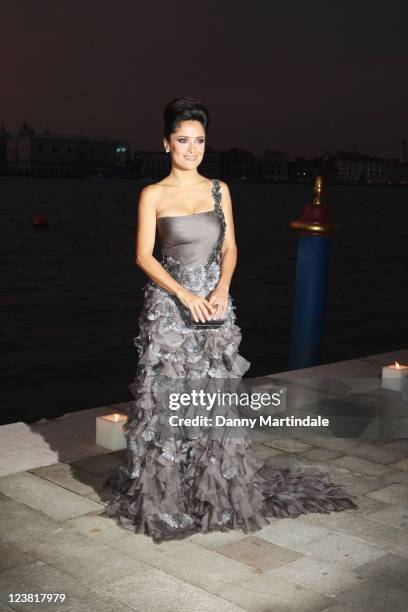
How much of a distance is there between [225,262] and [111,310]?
57.8 ft

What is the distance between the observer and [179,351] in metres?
4.76

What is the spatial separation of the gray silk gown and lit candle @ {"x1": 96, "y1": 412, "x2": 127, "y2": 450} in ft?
3.44

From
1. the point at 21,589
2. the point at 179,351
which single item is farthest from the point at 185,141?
the point at 21,589

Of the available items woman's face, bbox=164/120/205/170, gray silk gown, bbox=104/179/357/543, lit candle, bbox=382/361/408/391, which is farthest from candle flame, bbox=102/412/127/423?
lit candle, bbox=382/361/408/391

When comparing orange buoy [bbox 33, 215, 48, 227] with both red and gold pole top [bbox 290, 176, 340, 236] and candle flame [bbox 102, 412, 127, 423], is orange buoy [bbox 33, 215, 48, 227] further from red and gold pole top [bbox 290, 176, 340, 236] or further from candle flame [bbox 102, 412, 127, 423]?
candle flame [bbox 102, 412, 127, 423]

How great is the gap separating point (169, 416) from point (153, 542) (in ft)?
2.03

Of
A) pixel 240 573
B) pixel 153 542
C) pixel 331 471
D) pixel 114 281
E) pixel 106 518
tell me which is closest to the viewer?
pixel 240 573

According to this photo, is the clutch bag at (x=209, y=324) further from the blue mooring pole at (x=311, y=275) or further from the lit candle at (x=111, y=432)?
the blue mooring pole at (x=311, y=275)

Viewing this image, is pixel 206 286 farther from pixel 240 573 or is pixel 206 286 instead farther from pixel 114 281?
pixel 114 281

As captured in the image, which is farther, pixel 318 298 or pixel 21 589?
pixel 318 298

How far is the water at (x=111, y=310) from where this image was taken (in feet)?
49.9

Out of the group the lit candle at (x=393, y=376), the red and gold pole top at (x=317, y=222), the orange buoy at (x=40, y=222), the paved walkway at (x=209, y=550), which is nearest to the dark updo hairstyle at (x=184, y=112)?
the paved walkway at (x=209, y=550)

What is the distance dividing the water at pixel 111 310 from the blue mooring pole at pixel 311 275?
207 inches

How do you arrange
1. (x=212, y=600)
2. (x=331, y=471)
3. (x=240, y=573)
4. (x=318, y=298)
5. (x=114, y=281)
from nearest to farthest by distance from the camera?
(x=212, y=600) < (x=240, y=573) < (x=331, y=471) < (x=318, y=298) < (x=114, y=281)
